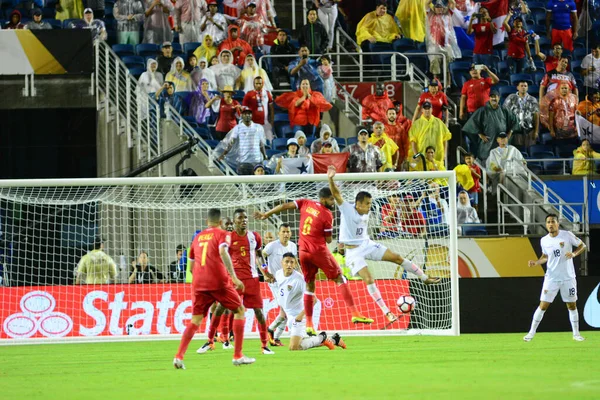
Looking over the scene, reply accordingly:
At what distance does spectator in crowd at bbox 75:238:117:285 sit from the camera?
17.4 metres

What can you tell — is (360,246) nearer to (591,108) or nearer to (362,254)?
(362,254)

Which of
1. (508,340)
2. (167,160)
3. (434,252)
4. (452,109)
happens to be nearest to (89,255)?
(167,160)

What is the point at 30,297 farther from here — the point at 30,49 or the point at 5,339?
the point at 30,49

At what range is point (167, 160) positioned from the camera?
2081cm

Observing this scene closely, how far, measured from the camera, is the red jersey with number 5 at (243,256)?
544 inches

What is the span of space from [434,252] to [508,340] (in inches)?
108

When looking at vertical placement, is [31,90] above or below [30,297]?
above

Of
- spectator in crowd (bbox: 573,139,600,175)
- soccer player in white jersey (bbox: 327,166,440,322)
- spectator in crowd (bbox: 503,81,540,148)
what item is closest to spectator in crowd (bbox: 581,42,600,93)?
spectator in crowd (bbox: 503,81,540,148)

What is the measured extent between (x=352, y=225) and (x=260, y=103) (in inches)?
270

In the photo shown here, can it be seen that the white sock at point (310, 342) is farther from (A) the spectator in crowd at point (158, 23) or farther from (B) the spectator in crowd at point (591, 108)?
(A) the spectator in crowd at point (158, 23)

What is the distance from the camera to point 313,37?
904 inches

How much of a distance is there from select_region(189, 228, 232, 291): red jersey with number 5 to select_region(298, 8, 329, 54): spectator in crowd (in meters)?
12.4

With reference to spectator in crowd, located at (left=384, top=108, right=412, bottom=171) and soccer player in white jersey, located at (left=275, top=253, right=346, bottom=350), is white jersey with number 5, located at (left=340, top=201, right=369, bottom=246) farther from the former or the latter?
spectator in crowd, located at (left=384, top=108, right=412, bottom=171)

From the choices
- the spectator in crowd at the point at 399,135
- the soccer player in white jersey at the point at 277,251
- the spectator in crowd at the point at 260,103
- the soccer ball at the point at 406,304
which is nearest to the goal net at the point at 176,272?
the soccer ball at the point at 406,304
